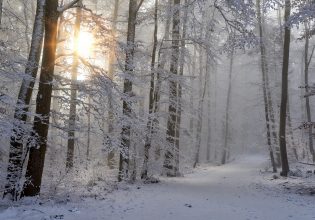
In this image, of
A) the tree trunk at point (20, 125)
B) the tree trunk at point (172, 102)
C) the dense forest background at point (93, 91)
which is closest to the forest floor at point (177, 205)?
the tree trunk at point (20, 125)

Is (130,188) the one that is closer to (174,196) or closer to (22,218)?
(174,196)

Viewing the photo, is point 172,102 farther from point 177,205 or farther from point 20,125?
point 20,125

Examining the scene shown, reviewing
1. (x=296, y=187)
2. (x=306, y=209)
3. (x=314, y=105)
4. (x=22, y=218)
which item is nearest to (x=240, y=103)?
(x=314, y=105)

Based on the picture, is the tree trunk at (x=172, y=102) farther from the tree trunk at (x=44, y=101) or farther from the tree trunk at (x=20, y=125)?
the tree trunk at (x=44, y=101)

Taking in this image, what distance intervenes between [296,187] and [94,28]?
32.6ft

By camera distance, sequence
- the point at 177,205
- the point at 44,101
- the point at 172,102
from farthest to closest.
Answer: the point at 172,102, the point at 177,205, the point at 44,101

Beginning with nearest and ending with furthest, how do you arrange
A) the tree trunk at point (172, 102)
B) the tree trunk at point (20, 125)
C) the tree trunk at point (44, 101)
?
the tree trunk at point (20, 125), the tree trunk at point (44, 101), the tree trunk at point (172, 102)

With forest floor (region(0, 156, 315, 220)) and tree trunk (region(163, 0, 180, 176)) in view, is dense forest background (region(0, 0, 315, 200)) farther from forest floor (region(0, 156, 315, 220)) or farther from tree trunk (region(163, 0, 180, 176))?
forest floor (region(0, 156, 315, 220))

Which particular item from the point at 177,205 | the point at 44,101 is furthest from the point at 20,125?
the point at 177,205

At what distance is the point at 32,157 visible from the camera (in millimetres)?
10227

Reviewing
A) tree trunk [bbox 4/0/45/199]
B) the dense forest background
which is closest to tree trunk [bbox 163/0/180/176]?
the dense forest background

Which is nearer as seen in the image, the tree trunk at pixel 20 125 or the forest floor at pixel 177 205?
the forest floor at pixel 177 205

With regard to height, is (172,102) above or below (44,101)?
above

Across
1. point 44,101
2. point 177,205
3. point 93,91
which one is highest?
point 93,91
